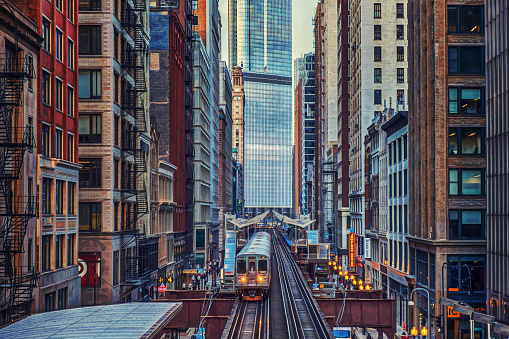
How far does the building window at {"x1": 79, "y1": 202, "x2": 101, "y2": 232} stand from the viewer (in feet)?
185

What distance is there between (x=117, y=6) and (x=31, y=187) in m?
25.1

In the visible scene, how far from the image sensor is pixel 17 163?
37344 millimetres

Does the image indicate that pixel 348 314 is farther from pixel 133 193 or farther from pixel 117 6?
pixel 117 6

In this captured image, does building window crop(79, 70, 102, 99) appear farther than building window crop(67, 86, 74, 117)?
Yes

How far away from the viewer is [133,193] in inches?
2490

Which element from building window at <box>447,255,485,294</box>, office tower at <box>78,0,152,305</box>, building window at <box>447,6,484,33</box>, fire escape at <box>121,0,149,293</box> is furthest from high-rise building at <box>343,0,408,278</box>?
office tower at <box>78,0,152,305</box>

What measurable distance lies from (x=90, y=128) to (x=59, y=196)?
472 inches

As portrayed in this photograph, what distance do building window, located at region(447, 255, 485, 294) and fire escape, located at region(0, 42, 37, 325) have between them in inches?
1411

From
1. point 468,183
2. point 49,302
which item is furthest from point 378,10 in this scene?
point 49,302

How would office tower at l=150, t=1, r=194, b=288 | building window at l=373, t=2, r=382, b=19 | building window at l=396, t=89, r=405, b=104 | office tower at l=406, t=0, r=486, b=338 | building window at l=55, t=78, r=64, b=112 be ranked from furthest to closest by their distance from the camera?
building window at l=396, t=89, r=405, b=104, building window at l=373, t=2, r=382, b=19, office tower at l=150, t=1, r=194, b=288, office tower at l=406, t=0, r=486, b=338, building window at l=55, t=78, r=64, b=112

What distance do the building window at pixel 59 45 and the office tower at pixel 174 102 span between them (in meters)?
37.4

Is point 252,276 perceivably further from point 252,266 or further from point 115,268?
point 115,268

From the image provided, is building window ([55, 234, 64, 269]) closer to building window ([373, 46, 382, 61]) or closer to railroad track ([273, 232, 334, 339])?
railroad track ([273, 232, 334, 339])

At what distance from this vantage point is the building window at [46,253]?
42625 mm
